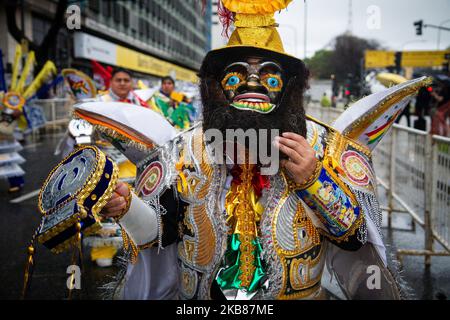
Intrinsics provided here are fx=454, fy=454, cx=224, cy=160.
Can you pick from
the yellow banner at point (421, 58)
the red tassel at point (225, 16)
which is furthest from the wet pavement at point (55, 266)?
the yellow banner at point (421, 58)

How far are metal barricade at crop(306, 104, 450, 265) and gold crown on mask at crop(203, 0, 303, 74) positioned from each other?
10.1 ft

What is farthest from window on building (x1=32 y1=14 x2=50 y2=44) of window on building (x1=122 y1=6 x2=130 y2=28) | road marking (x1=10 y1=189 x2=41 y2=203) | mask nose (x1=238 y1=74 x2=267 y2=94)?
mask nose (x1=238 y1=74 x2=267 y2=94)

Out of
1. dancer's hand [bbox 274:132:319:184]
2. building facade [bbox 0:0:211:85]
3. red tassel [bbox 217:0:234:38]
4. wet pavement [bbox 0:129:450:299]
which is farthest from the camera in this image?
building facade [bbox 0:0:211:85]

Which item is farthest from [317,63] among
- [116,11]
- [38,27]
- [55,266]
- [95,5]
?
[116,11]

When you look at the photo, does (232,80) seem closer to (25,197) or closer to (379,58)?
(25,197)

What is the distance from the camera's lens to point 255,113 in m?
1.65

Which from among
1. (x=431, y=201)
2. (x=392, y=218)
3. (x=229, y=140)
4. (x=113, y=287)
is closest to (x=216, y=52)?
(x=229, y=140)

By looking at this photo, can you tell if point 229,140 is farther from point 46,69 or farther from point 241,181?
point 46,69

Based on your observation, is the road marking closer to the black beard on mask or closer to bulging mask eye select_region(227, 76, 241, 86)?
the black beard on mask

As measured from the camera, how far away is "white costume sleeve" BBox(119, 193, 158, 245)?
165 cm

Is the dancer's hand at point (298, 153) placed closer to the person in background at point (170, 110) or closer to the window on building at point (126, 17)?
the person in background at point (170, 110)

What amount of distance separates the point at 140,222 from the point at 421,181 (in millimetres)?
4123

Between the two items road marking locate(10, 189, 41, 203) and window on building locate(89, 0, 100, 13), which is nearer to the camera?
road marking locate(10, 189, 41, 203)

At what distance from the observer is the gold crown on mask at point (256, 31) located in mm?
1774
